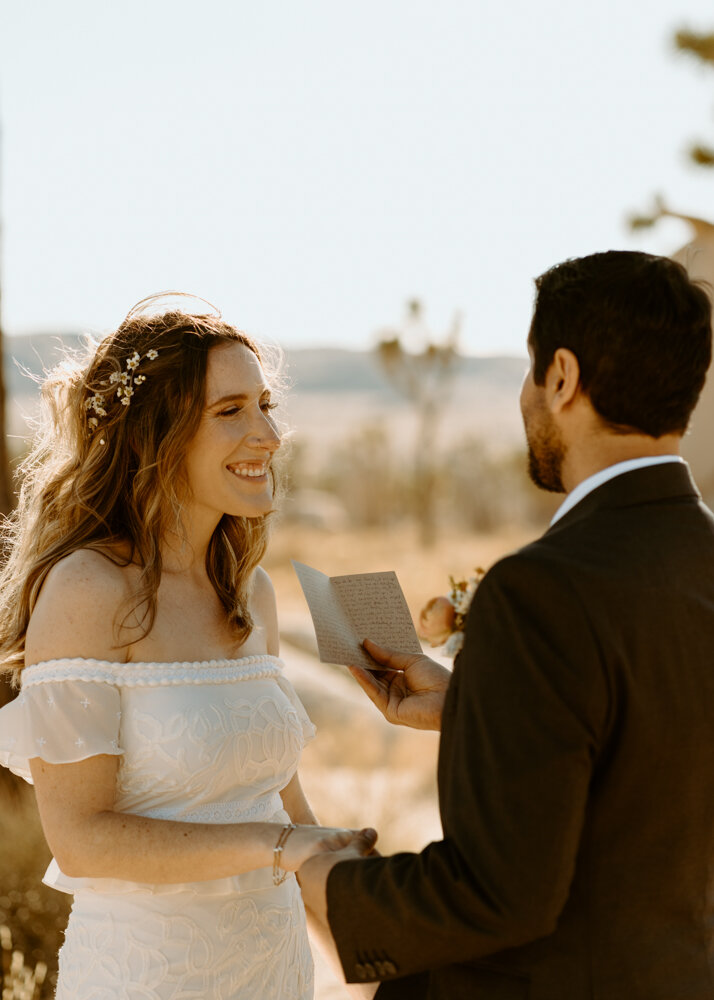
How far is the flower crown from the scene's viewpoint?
2771mm

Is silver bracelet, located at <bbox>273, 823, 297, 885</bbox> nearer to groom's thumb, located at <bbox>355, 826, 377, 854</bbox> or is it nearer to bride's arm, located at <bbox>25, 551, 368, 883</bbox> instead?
bride's arm, located at <bbox>25, 551, 368, 883</bbox>

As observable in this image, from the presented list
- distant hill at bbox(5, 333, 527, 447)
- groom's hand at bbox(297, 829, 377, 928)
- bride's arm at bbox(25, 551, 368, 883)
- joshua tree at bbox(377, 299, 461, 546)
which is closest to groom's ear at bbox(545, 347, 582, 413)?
groom's hand at bbox(297, 829, 377, 928)

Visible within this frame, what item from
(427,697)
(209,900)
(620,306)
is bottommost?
(209,900)

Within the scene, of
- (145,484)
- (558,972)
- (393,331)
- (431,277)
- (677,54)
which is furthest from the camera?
(431,277)

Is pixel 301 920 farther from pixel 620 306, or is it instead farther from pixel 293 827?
pixel 620 306

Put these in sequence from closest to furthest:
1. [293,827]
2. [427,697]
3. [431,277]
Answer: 1. [293,827]
2. [427,697]
3. [431,277]

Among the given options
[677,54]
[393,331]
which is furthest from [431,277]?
[677,54]

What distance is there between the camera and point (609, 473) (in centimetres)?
176

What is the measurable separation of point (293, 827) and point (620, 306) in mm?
1276

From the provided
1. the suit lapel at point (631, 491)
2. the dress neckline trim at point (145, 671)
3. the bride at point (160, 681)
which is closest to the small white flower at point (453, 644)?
the bride at point (160, 681)

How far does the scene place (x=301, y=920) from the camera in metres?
2.79

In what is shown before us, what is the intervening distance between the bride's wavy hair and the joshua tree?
2970 cm

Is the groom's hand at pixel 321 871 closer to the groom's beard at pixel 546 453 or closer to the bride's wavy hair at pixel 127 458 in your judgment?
the groom's beard at pixel 546 453

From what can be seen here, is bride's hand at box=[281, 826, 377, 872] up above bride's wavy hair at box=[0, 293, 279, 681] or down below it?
below
